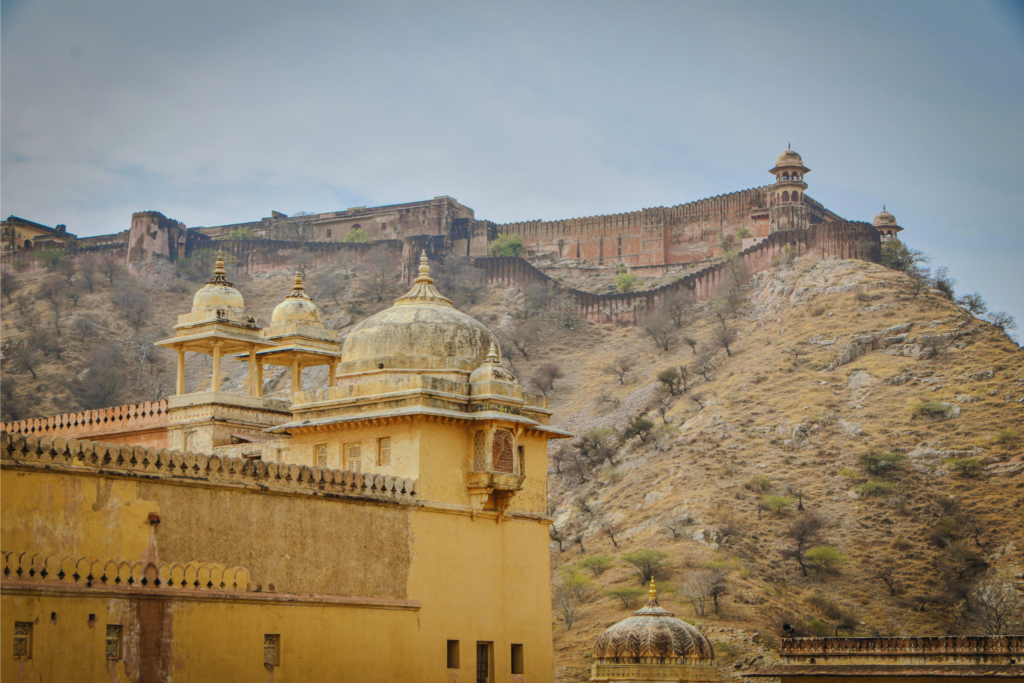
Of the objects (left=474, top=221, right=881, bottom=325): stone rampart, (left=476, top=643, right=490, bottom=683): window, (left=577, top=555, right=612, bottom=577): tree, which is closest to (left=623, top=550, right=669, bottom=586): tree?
(left=577, top=555, right=612, bottom=577): tree

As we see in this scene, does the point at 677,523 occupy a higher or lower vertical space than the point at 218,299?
lower

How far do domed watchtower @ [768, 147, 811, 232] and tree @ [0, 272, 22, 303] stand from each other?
34.0 m

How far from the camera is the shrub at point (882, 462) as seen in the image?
40.3m

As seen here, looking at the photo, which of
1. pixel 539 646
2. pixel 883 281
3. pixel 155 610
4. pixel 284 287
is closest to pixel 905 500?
pixel 883 281

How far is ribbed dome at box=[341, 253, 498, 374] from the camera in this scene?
20.0m

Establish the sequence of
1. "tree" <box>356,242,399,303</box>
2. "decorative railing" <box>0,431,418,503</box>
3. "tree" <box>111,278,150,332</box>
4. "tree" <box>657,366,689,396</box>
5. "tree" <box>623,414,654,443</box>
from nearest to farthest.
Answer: "decorative railing" <box>0,431,418,503</box>
"tree" <box>623,414,654,443</box>
"tree" <box>657,366,689,396</box>
"tree" <box>111,278,150,332</box>
"tree" <box>356,242,399,303</box>

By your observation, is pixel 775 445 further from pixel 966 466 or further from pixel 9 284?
pixel 9 284

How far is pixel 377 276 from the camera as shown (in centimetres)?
6444

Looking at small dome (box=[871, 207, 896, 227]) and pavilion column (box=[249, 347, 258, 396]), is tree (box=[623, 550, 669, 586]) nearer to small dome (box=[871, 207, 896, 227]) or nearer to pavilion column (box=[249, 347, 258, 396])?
pavilion column (box=[249, 347, 258, 396])

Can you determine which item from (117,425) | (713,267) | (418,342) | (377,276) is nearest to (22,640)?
(418,342)

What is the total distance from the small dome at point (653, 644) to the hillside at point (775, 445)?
427 inches

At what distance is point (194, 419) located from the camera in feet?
77.4

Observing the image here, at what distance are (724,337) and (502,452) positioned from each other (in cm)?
3536

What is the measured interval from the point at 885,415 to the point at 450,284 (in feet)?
83.2
